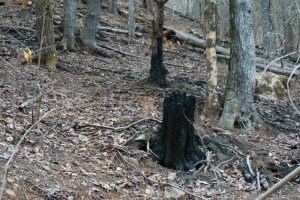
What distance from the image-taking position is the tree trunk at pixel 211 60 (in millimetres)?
8766

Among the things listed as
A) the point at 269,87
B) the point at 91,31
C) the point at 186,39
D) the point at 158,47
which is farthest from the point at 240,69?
the point at 186,39

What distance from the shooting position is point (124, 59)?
559 inches

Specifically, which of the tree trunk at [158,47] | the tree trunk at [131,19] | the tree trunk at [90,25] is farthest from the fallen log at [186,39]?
the tree trunk at [158,47]

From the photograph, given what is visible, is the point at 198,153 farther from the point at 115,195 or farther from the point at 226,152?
the point at 115,195

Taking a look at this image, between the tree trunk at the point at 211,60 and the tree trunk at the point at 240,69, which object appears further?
the tree trunk at the point at 240,69

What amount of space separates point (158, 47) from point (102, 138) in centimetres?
383

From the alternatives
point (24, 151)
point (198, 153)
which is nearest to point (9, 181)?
point (24, 151)

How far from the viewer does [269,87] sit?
12969 millimetres

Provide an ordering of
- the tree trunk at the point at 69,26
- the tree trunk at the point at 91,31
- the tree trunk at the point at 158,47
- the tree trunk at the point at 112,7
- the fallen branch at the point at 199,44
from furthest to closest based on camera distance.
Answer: the tree trunk at the point at 112,7, the fallen branch at the point at 199,44, the tree trunk at the point at 91,31, the tree trunk at the point at 69,26, the tree trunk at the point at 158,47

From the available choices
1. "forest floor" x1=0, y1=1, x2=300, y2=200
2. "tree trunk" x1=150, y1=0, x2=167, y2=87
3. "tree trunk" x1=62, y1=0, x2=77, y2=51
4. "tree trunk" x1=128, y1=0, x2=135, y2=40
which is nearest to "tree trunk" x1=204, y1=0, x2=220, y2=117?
"forest floor" x1=0, y1=1, x2=300, y2=200

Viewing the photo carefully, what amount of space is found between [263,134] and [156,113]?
7.63 ft

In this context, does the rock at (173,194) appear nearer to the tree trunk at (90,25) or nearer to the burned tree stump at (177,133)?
the burned tree stump at (177,133)

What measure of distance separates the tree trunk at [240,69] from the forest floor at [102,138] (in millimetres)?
469

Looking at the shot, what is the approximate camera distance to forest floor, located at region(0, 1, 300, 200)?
5352 mm
